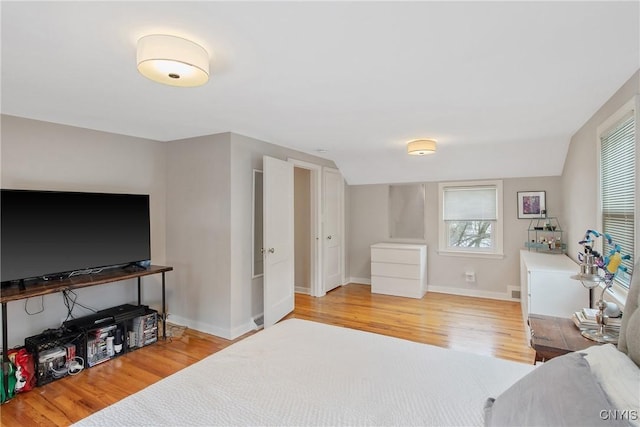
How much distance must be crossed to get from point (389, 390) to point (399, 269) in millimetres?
3964

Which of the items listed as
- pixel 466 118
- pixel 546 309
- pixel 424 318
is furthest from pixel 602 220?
pixel 424 318

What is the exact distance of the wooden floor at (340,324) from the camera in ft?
7.64

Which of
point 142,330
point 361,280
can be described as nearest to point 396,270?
point 361,280

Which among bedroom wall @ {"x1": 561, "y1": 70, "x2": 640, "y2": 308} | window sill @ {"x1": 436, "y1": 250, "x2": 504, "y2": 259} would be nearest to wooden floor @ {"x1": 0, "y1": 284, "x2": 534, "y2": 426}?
A: window sill @ {"x1": 436, "y1": 250, "x2": 504, "y2": 259}

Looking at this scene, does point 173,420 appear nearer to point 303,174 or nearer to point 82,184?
point 82,184

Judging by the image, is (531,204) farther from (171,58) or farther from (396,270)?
(171,58)

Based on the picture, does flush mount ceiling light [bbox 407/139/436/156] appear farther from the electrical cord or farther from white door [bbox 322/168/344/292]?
the electrical cord

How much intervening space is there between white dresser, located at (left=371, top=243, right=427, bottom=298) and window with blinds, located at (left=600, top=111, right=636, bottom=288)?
268 centimetres

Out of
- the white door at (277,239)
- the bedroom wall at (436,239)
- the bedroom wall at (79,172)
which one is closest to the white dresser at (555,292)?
the bedroom wall at (436,239)

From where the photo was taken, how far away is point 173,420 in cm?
118

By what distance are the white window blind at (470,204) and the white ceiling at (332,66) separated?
1674 mm

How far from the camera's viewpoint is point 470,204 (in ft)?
17.1

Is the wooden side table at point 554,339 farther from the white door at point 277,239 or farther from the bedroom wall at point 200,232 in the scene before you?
the bedroom wall at point 200,232

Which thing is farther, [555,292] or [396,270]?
[396,270]
